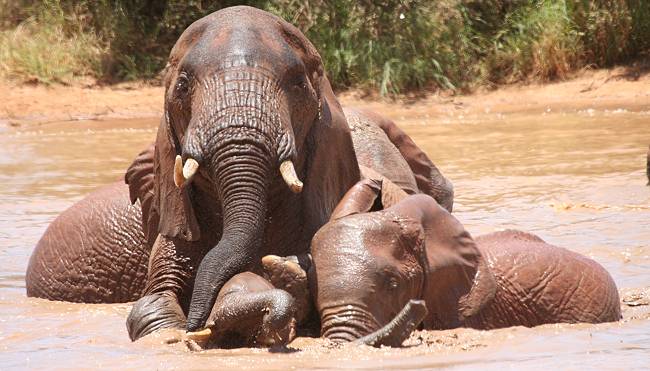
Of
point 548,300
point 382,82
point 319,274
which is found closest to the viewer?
point 319,274

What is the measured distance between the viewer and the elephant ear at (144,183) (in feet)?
22.5

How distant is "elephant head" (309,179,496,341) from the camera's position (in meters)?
5.28

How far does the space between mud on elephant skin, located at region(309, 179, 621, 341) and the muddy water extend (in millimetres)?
124

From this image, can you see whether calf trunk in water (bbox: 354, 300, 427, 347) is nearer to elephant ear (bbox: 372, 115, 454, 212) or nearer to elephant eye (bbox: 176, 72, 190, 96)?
elephant eye (bbox: 176, 72, 190, 96)

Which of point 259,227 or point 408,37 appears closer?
point 259,227

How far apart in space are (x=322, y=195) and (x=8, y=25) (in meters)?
15.3

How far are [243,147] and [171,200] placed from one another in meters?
0.75

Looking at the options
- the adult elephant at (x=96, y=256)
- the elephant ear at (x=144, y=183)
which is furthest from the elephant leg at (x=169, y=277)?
the adult elephant at (x=96, y=256)

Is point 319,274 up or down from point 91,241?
up

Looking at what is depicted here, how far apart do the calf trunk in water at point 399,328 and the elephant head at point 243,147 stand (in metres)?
0.64

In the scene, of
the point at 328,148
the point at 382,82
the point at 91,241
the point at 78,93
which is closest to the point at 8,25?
the point at 78,93

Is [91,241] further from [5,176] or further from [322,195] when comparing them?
[5,176]

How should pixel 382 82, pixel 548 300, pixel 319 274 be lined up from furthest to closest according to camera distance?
pixel 382 82, pixel 548 300, pixel 319 274

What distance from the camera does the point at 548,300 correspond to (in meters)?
6.16
